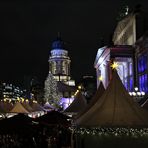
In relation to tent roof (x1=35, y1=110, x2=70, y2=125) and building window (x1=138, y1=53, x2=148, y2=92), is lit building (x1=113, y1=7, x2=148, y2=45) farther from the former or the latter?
tent roof (x1=35, y1=110, x2=70, y2=125)

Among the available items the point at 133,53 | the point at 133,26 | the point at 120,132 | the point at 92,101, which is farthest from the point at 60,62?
the point at 120,132

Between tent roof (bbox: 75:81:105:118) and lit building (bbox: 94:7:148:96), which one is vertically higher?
lit building (bbox: 94:7:148:96)

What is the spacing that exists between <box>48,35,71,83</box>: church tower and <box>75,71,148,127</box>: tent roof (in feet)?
516

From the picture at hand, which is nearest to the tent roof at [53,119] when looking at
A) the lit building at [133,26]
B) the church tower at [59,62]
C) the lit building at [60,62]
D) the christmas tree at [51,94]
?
the lit building at [133,26]

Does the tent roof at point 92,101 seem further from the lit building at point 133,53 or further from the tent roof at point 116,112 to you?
the lit building at point 133,53

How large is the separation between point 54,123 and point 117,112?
33.1 ft

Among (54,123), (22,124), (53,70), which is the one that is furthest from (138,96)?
(53,70)

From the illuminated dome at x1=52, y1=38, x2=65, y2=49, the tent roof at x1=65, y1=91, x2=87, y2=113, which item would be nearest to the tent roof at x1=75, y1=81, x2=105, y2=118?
the tent roof at x1=65, y1=91, x2=87, y2=113

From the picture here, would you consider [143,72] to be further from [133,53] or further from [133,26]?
[133,26]

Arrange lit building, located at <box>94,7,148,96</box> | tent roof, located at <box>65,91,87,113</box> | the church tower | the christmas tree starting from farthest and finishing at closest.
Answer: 1. the church tower
2. the christmas tree
3. lit building, located at <box>94,7,148,96</box>
4. tent roof, located at <box>65,91,87,113</box>

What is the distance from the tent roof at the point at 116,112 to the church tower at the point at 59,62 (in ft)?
516

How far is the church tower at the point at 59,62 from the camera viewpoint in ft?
574

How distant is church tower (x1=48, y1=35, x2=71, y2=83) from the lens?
175 metres

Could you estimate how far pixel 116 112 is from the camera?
48.1ft
